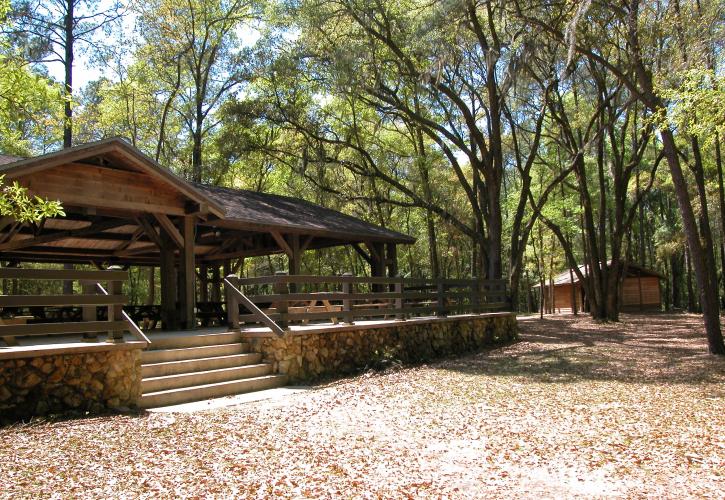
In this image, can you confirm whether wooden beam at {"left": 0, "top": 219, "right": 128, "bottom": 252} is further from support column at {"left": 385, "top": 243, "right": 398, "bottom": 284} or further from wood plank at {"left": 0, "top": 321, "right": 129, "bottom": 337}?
support column at {"left": 385, "top": 243, "right": 398, "bottom": 284}

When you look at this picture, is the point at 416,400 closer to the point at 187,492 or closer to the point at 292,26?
the point at 187,492

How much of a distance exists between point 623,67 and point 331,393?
45.9 feet

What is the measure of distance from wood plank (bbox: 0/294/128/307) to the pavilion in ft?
8.04

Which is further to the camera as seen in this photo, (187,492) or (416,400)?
(416,400)

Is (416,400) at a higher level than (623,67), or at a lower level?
lower

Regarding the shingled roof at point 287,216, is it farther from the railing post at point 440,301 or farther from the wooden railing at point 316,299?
the railing post at point 440,301

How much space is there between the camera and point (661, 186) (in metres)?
30.2

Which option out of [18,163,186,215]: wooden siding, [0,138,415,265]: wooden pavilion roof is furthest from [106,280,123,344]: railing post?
[0,138,415,265]: wooden pavilion roof

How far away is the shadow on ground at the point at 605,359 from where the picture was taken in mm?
9586

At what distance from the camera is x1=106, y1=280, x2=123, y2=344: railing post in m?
7.18

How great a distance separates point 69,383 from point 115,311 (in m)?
1.01

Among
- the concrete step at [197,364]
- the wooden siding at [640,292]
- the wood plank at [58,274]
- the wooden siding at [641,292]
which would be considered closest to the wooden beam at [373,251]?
the concrete step at [197,364]

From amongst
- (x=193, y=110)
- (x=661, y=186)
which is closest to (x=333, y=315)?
(x=193, y=110)

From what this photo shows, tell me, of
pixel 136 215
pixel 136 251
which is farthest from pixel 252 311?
pixel 136 251
